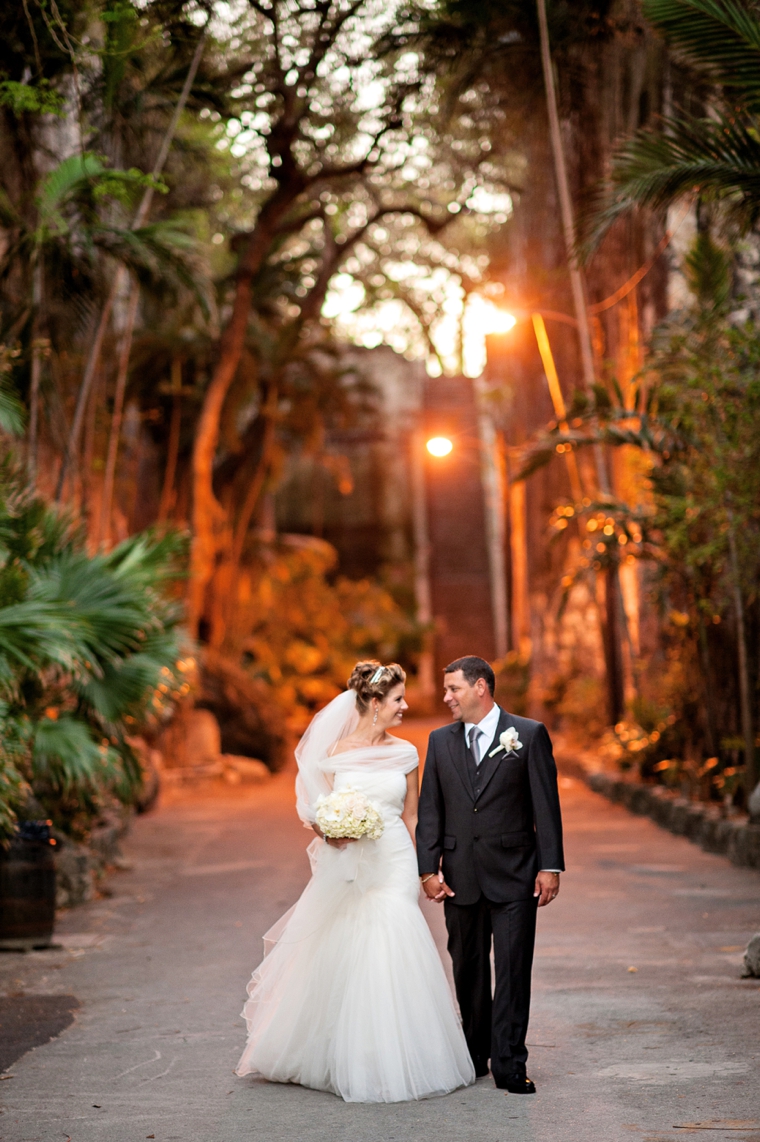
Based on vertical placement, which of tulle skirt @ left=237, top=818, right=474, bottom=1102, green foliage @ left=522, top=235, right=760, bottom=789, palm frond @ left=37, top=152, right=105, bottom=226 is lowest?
tulle skirt @ left=237, top=818, right=474, bottom=1102

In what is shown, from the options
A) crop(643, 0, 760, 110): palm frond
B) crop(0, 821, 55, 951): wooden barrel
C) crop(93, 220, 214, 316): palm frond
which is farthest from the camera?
crop(93, 220, 214, 316): palm frond

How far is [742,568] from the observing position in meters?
12.1

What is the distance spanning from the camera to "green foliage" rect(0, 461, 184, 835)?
9.41m

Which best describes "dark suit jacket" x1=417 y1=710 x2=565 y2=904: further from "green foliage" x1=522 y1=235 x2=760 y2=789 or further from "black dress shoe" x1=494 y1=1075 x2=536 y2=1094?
"green foliage" x1=522 y1=235 x2=760 y2=789

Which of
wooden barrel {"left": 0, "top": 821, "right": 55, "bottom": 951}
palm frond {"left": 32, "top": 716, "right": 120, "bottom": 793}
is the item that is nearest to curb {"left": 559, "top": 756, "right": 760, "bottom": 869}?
palm frond {"left": 32, "top": 716, "right": 120, "bottom": 793}

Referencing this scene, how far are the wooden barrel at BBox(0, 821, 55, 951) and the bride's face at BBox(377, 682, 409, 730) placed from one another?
401cm

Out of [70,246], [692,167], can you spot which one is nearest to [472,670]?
[692,167]

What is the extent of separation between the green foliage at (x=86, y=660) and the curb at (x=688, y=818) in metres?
5.01

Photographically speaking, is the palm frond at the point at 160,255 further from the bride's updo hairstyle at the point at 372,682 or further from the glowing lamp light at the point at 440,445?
the glowing lamp light at the point at 440,445

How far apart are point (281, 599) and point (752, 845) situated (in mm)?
19517

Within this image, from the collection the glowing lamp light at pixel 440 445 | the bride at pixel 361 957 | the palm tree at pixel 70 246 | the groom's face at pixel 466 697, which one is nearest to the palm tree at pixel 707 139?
the palm tree at pixel 70 246

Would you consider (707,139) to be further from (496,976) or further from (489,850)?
(496,976)

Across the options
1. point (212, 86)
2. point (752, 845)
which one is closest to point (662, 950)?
point (752, 845)

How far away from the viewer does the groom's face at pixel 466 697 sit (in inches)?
216
